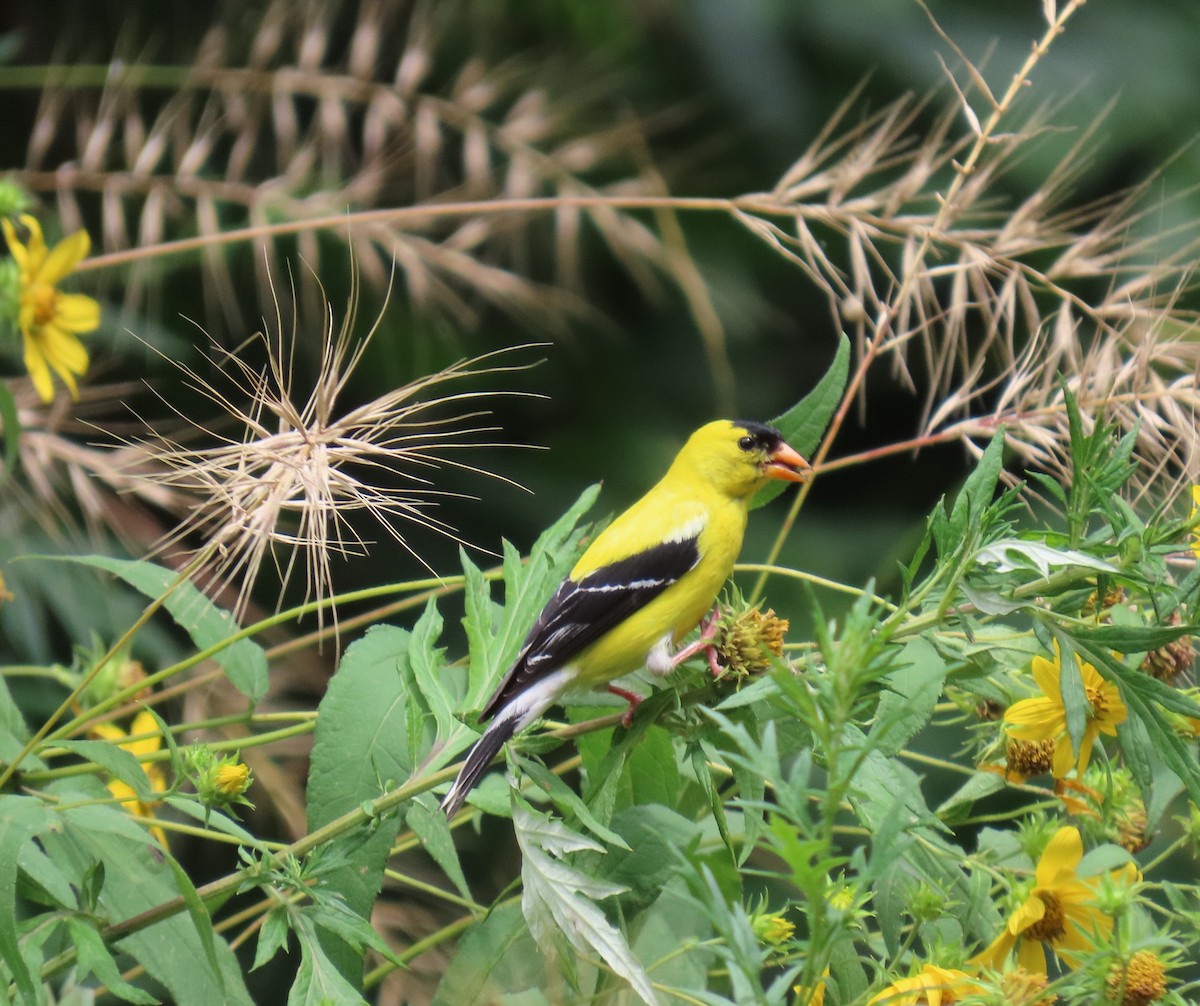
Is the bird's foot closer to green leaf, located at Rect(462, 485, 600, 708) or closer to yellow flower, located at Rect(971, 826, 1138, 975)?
green leaf, located at Rect(462, 485, 600, 708)

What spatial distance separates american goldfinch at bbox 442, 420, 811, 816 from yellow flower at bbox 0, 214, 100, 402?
431mm

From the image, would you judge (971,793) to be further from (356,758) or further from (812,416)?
(356,758)

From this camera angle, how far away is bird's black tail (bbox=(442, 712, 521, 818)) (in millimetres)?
913

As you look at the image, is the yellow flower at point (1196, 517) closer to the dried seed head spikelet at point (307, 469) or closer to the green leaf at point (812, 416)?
the green leaf at point (812, 416)

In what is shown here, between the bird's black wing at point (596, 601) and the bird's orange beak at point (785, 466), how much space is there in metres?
0.11

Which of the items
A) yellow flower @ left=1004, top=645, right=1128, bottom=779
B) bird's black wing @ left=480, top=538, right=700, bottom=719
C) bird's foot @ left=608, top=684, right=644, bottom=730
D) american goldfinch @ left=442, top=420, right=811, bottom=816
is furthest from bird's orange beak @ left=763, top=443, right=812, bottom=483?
yellow flower @ left=1004, top=645, right=1128, bottom=779

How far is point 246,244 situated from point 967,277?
141cm

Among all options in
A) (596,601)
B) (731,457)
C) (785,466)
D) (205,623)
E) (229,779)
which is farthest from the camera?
(731,457)

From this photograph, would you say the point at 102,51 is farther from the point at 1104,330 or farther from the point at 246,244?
the point at 1104,330

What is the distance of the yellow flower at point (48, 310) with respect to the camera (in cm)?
103

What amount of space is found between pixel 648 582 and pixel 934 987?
1.84 ft

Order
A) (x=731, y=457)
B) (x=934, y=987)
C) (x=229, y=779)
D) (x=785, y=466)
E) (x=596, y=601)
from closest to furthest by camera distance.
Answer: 1. (x=934, y=987)
2. (x=229, y=779)
3. (x=596, y=601)
4. (x=785, y=466)
5. (x=731, y=457)

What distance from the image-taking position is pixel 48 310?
111 cm

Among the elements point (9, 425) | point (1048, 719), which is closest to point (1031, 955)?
point (1048, 719)
